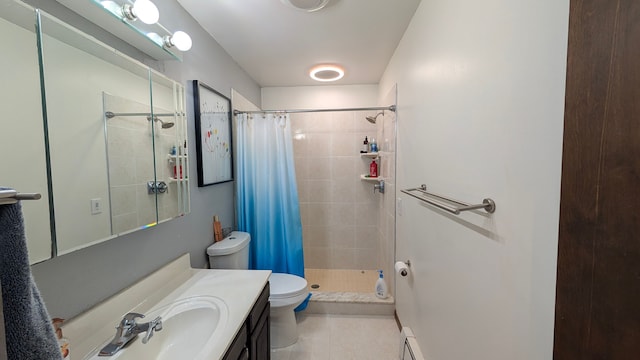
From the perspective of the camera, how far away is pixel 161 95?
4.27 feet

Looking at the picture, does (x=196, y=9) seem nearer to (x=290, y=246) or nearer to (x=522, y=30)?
(x=522, y=30)

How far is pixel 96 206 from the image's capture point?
3.15ft

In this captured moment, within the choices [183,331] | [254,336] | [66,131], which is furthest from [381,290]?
[66,131]

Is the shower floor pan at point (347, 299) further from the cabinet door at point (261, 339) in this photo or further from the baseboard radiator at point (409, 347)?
the cabinet door at point (261, 339)

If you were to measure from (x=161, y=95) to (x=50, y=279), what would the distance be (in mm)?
926

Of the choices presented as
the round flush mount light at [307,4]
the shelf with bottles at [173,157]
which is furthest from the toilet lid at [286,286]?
the round flush mount light at [307,4]

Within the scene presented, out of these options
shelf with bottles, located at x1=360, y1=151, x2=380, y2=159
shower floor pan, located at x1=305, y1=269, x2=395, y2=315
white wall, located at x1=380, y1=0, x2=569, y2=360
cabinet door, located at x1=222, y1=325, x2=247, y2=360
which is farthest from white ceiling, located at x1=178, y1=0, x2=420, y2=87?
shower floor pan, located at x1=305, y1=269, x2=395, y2=315

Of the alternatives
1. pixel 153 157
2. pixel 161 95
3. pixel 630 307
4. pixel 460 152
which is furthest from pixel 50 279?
pixel 460 152

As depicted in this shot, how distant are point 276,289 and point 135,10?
1847 millimetres

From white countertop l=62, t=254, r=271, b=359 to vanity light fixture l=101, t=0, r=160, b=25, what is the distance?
117 cm

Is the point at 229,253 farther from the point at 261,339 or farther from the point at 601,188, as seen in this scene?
the point at 601,188

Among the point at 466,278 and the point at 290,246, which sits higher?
Result: the point at 466,278

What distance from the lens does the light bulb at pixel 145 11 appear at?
1024 millimetres

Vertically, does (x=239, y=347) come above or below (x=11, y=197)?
below
